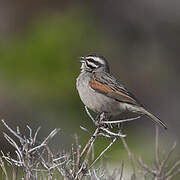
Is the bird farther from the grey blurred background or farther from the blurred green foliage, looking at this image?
the blurred green foliage

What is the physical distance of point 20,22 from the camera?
2283 cm

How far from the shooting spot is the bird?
24.9ft

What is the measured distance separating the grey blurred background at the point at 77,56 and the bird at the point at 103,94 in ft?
22.6

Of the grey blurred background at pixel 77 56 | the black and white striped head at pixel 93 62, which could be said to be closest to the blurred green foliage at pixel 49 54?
the grey blurred background at pixel 77 56

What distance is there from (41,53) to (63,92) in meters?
2.05

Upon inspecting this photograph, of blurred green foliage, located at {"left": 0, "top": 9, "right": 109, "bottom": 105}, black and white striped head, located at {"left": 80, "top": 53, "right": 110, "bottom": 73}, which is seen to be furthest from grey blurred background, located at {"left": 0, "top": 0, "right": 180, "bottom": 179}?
black and white striped head, located at {"left": 80, "top": 53, "right": 110, "bottom": 73}

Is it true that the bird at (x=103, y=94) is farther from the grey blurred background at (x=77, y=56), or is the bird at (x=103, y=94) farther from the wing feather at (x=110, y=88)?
the grey blurred background at (x=77, y=56)

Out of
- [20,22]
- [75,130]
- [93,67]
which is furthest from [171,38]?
[93,67]

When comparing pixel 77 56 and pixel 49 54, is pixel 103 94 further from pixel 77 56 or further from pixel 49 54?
pixel 77 56

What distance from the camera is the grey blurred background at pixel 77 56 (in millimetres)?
17203

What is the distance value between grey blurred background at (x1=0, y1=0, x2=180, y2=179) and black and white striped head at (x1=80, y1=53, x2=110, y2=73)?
6880 millimetres

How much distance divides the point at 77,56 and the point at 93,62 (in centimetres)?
1177

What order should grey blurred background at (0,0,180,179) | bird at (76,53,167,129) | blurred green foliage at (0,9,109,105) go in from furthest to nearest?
blurred green foliage at (0,9,109,105) < grey blurred background at (0,0,180,179) < bird at (76,53,167,129)

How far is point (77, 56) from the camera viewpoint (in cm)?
1981
